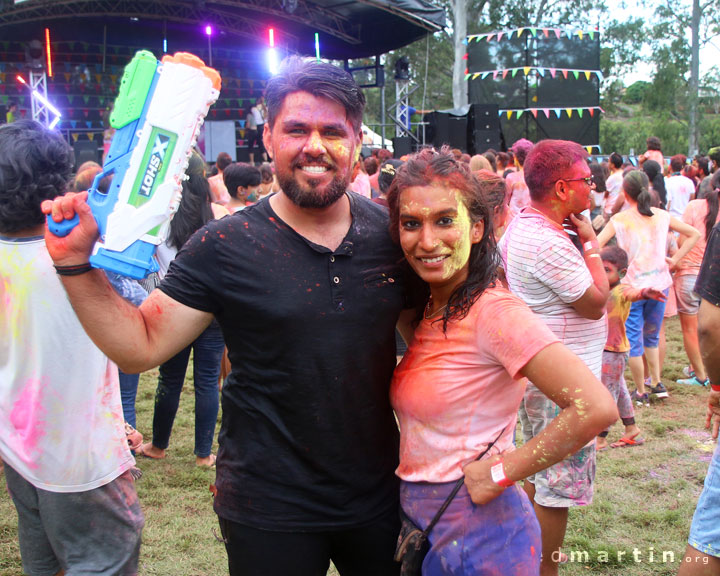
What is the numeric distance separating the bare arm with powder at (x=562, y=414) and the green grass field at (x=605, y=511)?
198cm

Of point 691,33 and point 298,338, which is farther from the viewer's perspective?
point 691,33

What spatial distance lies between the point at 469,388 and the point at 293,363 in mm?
457

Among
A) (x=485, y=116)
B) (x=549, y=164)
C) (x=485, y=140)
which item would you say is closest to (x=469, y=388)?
(x=549, y=164)

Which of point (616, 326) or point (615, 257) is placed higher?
point (615, 257)

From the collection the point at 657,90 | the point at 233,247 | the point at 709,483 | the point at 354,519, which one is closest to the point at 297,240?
the point at 233,247

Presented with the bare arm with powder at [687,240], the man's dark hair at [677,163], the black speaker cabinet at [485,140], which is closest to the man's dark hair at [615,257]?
the bare arm with powder at [687,240]

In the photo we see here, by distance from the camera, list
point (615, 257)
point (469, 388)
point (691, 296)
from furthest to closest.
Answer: point (691, 296) < point (615, 257) < point (469, 388)

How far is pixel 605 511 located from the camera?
153 inches

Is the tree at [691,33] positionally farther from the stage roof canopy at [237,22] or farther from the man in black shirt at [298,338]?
the man in black shirt at [298,338]

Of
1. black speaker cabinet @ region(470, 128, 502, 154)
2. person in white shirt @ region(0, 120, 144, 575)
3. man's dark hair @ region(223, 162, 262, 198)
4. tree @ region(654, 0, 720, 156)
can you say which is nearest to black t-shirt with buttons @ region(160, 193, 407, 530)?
person in white shirt @ region(0, 120, 144, 575)

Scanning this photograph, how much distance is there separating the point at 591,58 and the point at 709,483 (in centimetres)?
1663

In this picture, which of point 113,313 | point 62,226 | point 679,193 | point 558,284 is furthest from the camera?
point 679,193

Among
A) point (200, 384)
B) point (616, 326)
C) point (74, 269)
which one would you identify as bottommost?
point (200, 384)

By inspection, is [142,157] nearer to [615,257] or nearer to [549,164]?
[549,164]
